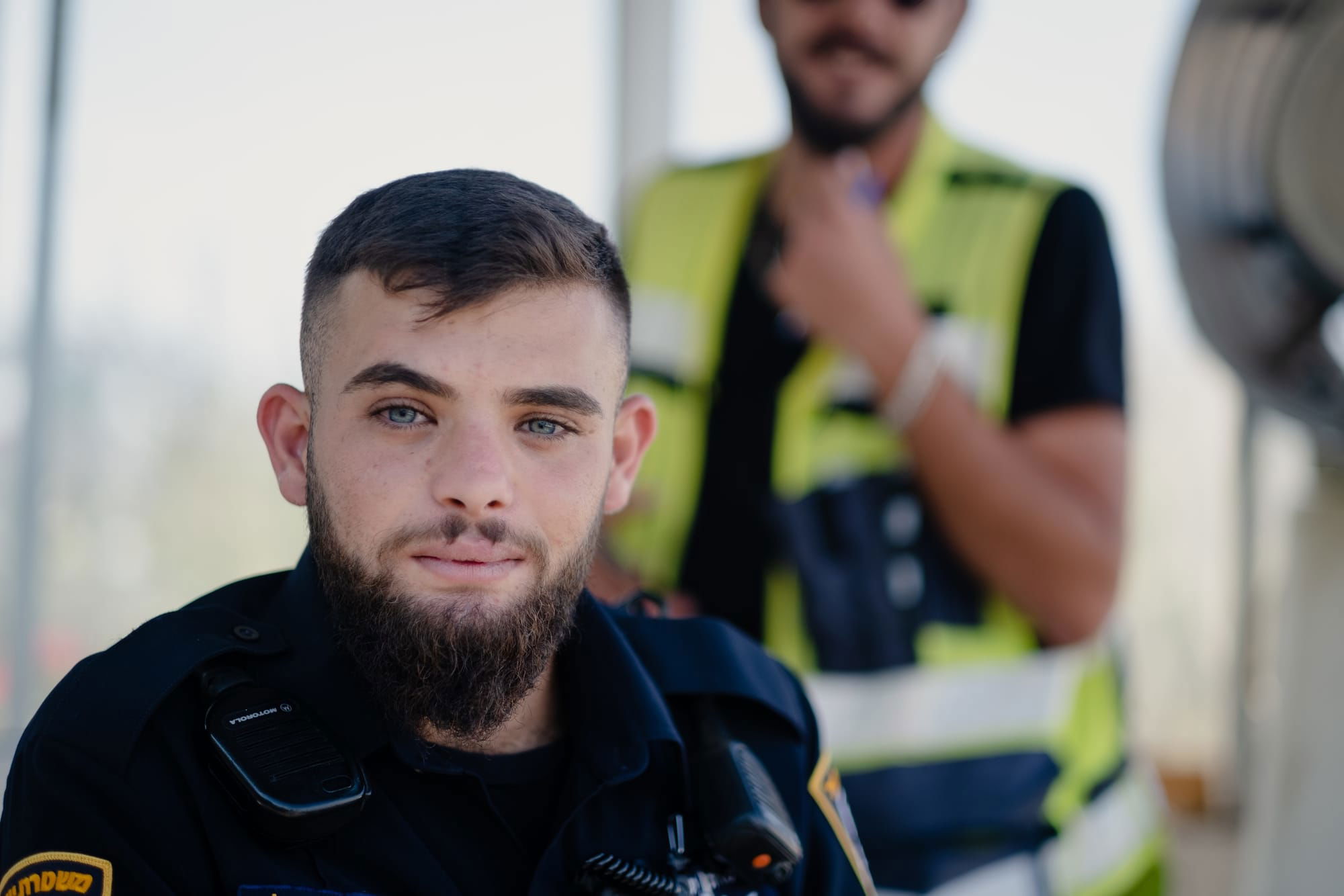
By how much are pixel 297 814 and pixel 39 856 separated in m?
0.13

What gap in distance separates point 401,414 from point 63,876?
1.00ft

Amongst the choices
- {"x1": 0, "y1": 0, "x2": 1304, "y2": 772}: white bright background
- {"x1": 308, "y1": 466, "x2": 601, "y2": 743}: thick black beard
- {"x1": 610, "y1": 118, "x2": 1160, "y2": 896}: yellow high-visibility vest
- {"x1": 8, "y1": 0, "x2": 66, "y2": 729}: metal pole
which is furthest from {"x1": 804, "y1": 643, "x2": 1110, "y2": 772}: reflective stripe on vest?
{"x1": 8, "y1": 0, "x2": 66, "y2": 729}: metal pole

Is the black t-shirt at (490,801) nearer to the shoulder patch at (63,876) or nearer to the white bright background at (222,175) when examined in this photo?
the shoulder patch at (63,876)

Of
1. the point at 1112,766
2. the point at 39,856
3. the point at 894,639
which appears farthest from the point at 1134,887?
the point at 39,856

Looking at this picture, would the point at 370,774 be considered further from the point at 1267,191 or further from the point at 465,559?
the point at 1267,191

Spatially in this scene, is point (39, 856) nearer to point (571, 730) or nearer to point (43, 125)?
point (571, 730)

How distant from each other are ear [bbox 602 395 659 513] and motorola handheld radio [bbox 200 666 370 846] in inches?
9.7

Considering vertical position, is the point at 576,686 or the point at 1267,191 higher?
the point at 1267,191

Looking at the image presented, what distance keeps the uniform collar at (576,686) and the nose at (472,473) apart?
0.15 metres

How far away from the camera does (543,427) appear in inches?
31.3

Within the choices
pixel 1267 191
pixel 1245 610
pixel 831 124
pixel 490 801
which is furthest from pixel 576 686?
pixel 1245 610

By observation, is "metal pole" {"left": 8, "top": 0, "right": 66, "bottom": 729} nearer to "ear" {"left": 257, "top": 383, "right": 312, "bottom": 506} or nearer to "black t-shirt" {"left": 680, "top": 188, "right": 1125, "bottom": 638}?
"black t-shirt" {"left": 680, "top": 188, "right": 1125, "bottom": 638}

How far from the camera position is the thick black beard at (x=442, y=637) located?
30.3 inches

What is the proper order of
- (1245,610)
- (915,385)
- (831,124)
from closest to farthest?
(915,385) → (831,124) → (1245,610)
